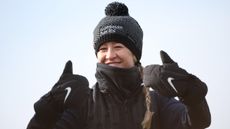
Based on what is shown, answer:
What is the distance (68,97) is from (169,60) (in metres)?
0.80

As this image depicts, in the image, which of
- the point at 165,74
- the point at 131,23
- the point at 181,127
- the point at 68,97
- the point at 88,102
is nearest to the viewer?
the point at 165,74

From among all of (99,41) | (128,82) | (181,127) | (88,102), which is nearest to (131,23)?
(99,41)

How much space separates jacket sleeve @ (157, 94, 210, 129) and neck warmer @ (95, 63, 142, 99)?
27cm

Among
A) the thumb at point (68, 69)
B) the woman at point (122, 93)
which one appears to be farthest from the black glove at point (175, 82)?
the thumb at point (68, 69)

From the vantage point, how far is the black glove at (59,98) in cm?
300

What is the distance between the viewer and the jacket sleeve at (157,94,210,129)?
9.59 feet

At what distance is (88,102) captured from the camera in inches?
141

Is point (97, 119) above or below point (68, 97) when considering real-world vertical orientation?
below

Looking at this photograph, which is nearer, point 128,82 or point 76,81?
point 76,81

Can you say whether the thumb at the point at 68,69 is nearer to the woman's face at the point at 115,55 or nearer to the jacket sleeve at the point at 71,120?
the jacket sleeve at the point at 71,120

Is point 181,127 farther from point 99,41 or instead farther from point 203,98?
point 99,41

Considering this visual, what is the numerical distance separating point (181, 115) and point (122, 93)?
0.56 m

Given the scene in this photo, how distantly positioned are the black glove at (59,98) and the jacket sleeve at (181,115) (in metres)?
0.83

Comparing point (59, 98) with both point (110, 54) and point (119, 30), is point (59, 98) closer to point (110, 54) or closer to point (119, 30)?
point (110, 54)
